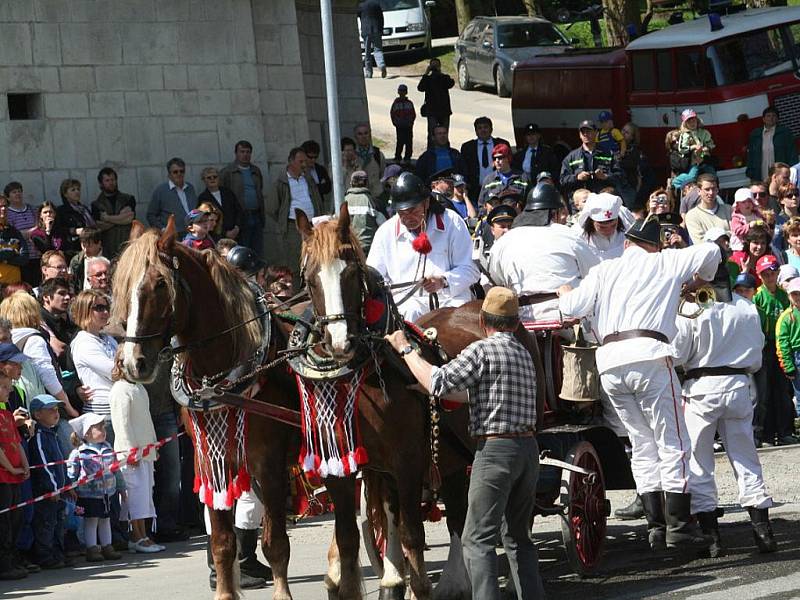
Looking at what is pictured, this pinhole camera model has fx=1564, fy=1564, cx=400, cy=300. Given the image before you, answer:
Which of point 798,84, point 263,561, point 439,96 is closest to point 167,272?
point 263,561

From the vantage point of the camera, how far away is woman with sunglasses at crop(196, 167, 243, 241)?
706 inches

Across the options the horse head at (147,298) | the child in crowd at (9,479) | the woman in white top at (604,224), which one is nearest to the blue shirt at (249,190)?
the woman in white top at (604,224)

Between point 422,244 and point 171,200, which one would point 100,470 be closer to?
point 422,244

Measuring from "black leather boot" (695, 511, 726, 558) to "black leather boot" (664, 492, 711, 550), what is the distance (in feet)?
0.64

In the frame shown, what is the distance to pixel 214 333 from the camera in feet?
30.8

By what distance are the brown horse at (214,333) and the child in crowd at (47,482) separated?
2.81 meters

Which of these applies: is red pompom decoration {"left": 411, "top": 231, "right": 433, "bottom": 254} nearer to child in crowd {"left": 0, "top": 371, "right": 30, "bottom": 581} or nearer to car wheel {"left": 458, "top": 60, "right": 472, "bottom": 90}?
child in crowd {"left": 0, "top": 371, "right": 30, "bottom": 581}

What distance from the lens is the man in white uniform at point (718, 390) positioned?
11.0 metres

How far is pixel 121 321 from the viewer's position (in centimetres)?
900

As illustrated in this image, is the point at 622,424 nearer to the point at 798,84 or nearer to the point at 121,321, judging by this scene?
the point at 121,321

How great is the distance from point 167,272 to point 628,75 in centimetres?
1783

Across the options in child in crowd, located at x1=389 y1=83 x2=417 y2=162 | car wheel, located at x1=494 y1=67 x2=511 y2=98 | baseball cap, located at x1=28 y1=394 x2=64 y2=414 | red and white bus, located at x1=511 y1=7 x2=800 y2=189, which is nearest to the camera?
baseball cap, located at x1=28 y1=394 x2=64 y2=414

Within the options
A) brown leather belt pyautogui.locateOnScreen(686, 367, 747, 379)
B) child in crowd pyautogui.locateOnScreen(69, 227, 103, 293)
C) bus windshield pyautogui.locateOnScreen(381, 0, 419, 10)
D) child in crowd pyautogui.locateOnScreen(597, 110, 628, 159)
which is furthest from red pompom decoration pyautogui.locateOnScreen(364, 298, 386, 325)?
bus windshield pyautogui.locateOnScreen(381, 0, 419, 10)

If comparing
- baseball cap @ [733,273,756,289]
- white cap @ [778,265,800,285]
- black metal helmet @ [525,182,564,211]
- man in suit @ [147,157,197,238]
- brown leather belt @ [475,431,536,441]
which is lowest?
brown leather belt @ [475,431,536,441]
